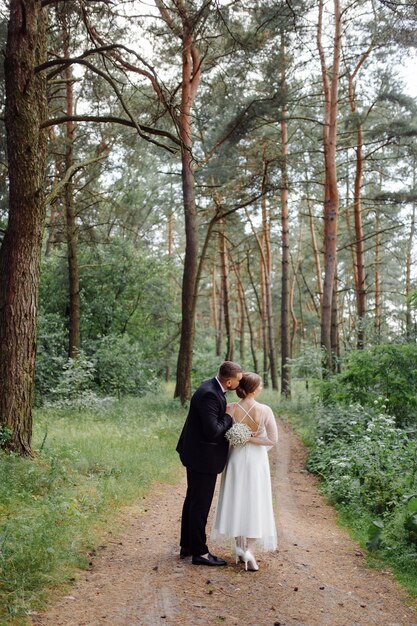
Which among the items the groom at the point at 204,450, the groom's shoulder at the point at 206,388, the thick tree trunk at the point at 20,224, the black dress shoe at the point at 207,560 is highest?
the thick tree trunk at the point at 20,224

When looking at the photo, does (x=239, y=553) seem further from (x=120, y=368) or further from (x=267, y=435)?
(x=120, y=368)

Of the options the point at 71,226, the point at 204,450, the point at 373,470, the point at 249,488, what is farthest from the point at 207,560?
the point at 71,226

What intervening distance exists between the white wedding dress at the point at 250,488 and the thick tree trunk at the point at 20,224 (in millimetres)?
3496

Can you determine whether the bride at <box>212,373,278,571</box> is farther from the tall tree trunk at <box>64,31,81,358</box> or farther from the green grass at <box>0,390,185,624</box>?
the tall tree trunk at <box>64,31,81,358</box>

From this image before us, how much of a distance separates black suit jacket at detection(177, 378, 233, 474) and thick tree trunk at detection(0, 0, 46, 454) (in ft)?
10.4

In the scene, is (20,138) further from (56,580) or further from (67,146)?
(67,146)

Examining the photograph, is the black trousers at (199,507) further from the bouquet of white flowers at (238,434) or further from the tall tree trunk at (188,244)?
the tall tree trunk at (188,244)

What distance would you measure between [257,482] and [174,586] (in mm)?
1215

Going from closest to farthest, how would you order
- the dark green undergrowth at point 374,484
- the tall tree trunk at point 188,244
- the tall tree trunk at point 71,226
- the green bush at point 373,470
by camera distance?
the dark green undergrowth at point 374,484 → the green bush at point 373,470 → the tall tree trunk at point 188,244 → the tall tree trunk at point 71,226

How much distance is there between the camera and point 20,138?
7949 mm

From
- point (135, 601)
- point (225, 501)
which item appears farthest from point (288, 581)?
point (135, 601)

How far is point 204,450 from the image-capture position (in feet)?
18.8

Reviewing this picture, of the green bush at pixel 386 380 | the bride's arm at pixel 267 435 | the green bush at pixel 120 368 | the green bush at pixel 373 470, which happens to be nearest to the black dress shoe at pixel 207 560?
the bride's arm at pixel 267 435

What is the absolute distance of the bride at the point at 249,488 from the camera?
5656 mm
